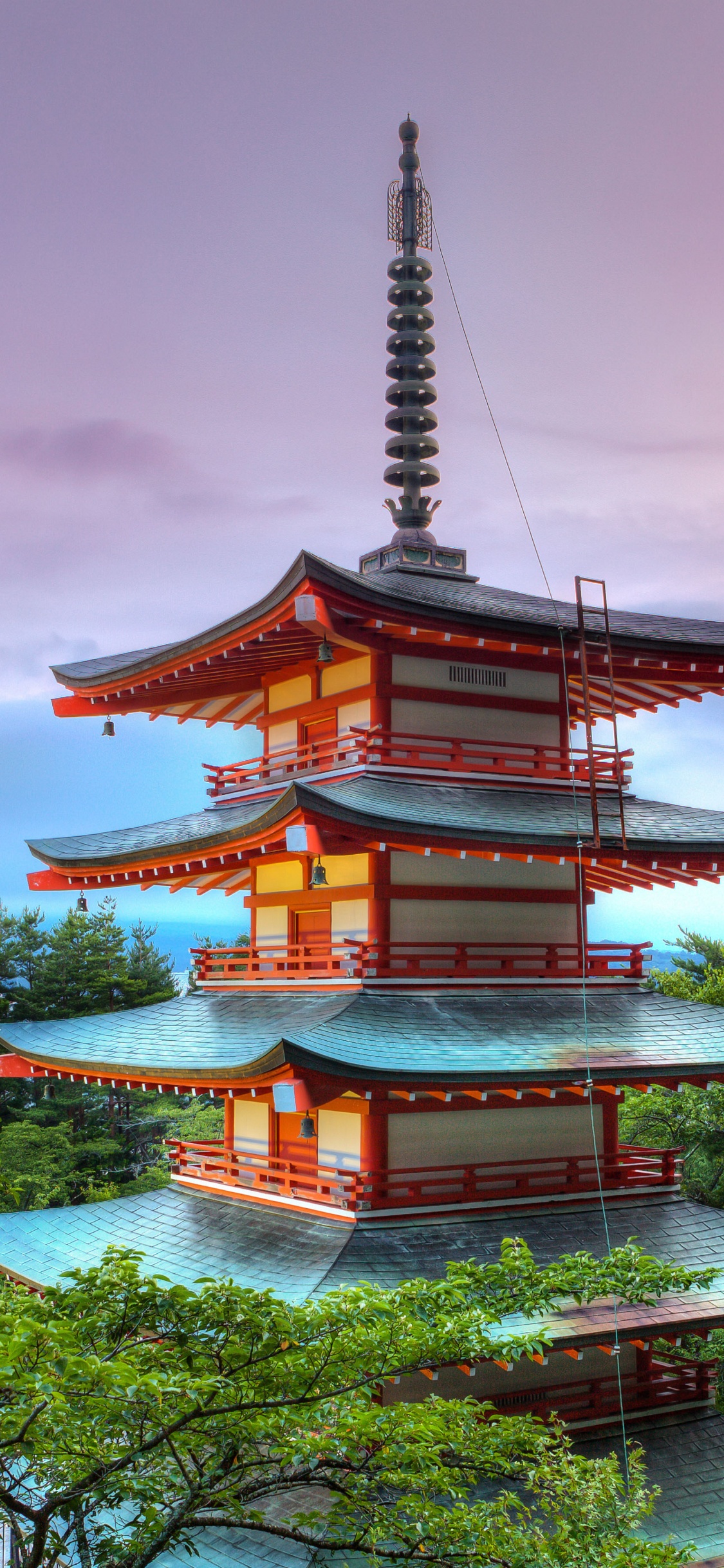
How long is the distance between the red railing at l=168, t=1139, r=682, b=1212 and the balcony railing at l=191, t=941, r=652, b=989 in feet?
8.38

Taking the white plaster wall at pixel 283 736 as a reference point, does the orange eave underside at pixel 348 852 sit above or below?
below

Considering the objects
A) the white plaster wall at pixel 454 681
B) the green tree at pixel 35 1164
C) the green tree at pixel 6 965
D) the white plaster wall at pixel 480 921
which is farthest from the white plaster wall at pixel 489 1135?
the green tree at pixel 6 965

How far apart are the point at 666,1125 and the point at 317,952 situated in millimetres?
18807

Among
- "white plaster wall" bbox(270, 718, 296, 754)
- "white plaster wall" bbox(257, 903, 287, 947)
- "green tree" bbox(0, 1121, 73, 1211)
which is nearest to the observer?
"white plaster wall" bbox(257, 903, 287, 947)

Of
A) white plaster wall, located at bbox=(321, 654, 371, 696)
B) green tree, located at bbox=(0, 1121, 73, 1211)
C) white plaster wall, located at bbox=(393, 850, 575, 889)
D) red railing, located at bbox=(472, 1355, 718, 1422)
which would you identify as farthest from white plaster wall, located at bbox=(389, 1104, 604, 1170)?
green tree, located at bbox=(0, 1121, 73, 1211)

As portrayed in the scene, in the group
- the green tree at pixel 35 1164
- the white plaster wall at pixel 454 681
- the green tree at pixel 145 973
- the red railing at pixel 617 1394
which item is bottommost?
the green tree at pixel 35 1164

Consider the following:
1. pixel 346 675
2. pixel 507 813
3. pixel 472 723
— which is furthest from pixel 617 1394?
pixel 346 675

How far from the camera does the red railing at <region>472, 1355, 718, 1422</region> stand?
15.4 meters

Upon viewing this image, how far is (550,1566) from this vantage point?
952cm

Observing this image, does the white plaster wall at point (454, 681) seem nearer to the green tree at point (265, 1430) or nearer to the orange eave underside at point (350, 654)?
the orange eave underside at point (350, 654)

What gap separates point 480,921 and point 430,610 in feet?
15.1

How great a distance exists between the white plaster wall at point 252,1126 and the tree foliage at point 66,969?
2615 centimetres

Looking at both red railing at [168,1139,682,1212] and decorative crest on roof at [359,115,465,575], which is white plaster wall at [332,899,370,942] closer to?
red railing at [168,1139,682,1212]

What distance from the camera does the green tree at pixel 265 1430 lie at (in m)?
8.54
